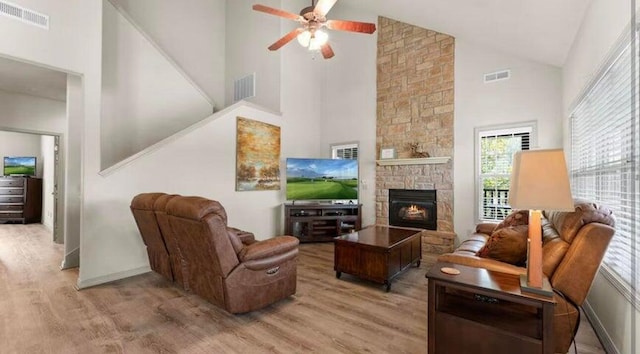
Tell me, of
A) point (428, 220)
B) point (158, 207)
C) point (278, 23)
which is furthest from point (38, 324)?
point (278, 23)

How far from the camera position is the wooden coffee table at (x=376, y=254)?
125 inches

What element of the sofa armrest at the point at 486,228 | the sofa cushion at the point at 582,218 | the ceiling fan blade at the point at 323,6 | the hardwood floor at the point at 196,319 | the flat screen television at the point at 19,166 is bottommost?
the hardwood floor at the point at 196,319

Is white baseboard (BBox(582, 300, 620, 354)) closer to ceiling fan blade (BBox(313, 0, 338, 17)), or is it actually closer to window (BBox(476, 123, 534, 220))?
window (BBox(476, 123, 534, 220))

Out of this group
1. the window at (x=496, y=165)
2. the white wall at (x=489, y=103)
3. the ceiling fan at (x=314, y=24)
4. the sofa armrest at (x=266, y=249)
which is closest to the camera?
the sofa armrest at (x=266, y=249)

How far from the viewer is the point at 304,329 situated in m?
2.39

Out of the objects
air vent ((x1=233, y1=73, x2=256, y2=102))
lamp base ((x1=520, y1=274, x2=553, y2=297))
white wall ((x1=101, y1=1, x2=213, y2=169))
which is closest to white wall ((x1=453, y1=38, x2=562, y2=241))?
lamp base ((x1=520, y1=274, x2=553, y2=297))

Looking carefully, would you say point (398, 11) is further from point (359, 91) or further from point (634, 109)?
point (634, 109)

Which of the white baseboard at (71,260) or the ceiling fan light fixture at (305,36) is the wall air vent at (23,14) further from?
the white baseboard at (71,260)

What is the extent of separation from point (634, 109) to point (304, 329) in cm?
290

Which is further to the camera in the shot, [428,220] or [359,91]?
[359,91]

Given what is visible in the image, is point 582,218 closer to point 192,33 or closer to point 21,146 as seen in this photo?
point 192,33

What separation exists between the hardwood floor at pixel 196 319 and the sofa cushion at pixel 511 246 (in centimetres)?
78

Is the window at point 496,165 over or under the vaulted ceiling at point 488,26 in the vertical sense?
under

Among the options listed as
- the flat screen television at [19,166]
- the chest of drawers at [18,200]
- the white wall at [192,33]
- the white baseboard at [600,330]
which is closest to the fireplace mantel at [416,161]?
the white baseboard at [600,330]
